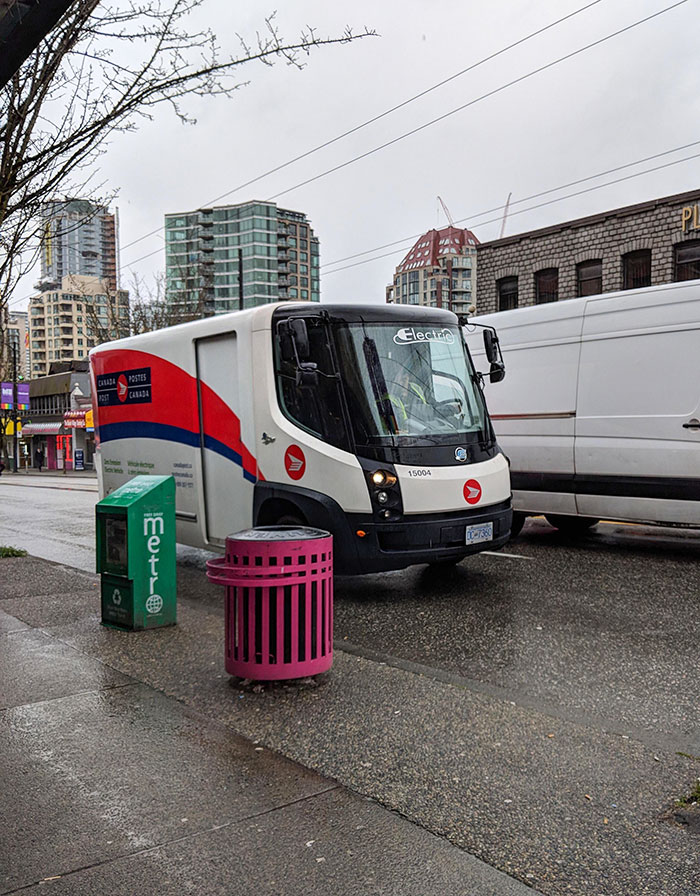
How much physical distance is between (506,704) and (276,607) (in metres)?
1.42

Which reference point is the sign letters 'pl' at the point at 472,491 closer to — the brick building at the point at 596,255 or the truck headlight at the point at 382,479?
the truck headlight at the point at 382,479

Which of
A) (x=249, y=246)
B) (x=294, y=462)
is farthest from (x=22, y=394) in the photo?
(x=249, y=246)

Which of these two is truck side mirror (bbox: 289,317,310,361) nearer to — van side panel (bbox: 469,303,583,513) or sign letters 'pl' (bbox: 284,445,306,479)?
sign letters 'pl' (bbox: 284,445,306,479)

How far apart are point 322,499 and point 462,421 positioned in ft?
5.12

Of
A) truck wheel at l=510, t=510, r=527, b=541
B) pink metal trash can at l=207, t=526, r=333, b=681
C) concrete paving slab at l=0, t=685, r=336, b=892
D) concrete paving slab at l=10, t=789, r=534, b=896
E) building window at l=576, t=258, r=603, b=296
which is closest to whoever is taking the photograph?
concrete paving slab at l=10, t=789, r=534, b=896

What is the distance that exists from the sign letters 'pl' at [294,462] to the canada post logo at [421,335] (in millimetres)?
1383

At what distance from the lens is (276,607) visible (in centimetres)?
490

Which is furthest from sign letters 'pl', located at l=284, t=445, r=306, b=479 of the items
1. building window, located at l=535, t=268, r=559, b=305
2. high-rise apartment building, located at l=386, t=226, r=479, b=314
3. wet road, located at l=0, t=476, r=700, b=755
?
high-rise apartment building, located at l=386, t=226, r=479, b=314

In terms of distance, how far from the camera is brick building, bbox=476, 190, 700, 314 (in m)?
23.2

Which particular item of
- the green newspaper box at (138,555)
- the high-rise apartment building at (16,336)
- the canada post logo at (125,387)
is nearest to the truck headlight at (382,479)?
the green newspaper box at (138,555)

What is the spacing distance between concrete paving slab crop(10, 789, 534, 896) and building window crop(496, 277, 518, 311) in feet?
86.4

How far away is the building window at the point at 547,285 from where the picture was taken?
88.1ft

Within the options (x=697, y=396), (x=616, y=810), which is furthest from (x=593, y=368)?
(x=616, y=810)

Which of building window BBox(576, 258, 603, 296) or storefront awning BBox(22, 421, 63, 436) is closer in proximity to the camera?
building window BBox(576, 258, 603, 296)
